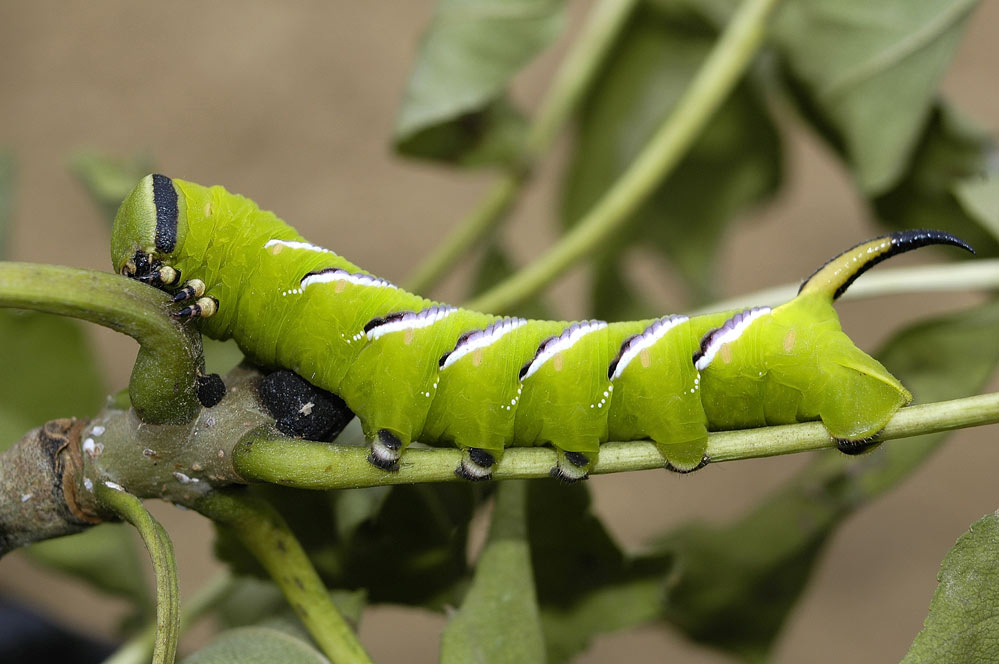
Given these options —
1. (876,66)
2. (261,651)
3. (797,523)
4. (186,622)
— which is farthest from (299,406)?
(876,66)

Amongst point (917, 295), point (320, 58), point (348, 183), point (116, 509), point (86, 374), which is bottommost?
point (917, 295)

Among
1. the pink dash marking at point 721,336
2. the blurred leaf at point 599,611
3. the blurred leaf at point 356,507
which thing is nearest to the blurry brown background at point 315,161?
the blurred leaf at point 599,611

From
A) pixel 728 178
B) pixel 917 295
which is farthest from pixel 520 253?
pixel 728 178

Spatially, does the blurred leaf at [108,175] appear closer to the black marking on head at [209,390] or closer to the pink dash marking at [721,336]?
the black marking on head at [209,390]

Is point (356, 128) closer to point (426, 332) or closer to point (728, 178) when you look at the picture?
point (728, 178)

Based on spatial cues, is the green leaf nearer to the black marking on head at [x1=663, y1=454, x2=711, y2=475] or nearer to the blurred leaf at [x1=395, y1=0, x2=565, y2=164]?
the black marking on head at [x1=663, y1=454, x2=711, y2=475]

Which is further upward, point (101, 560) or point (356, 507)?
point (356, 507)

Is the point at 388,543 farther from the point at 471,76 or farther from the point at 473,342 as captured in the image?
the point at 471,76
